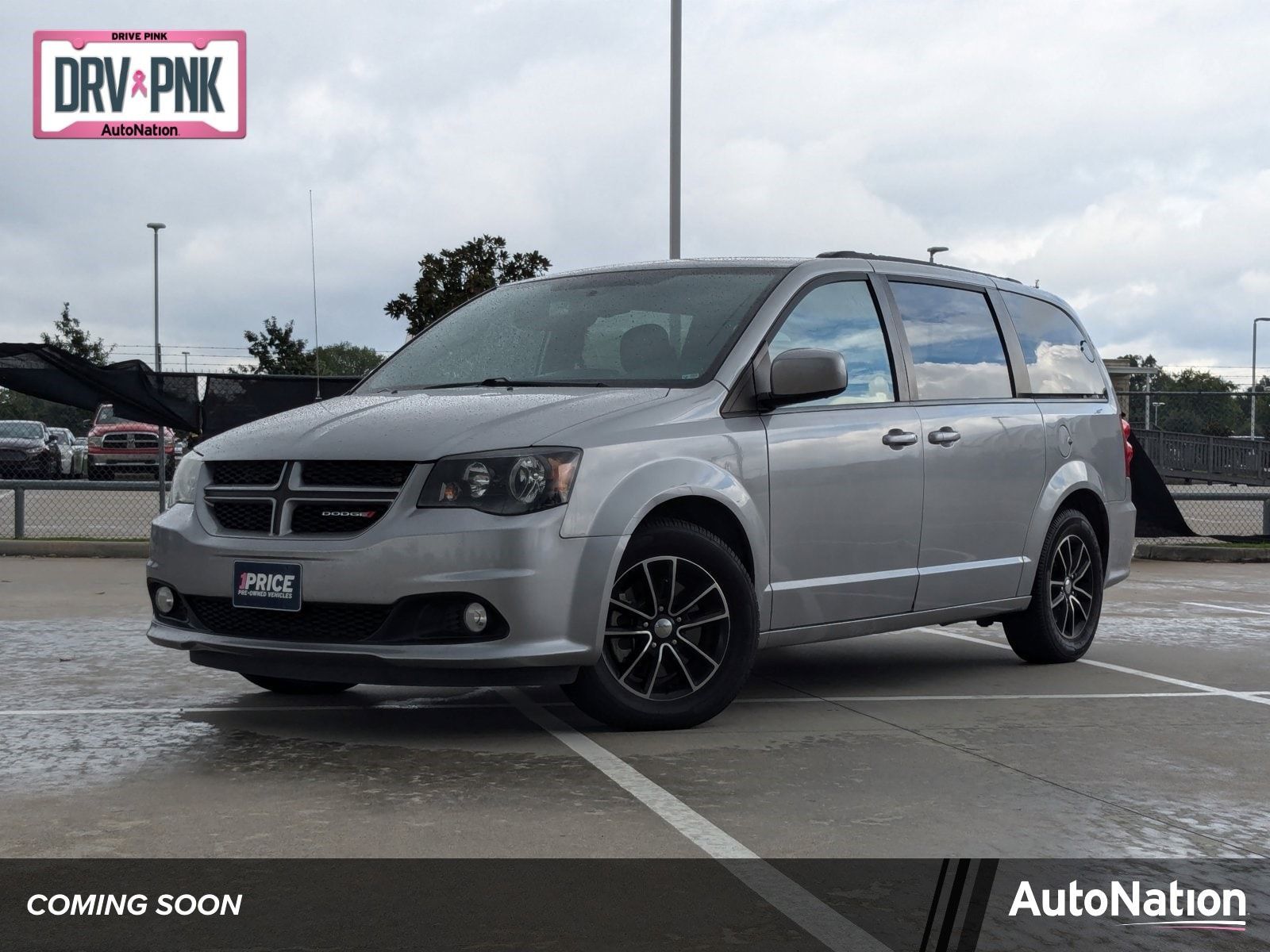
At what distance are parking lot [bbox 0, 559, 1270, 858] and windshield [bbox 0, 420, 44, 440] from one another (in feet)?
94.0

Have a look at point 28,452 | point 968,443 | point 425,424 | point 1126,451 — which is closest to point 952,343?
point 968,443

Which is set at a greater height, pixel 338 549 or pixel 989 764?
pixel 338 549

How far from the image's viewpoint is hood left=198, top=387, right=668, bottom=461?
582cm

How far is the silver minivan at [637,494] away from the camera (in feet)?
18.8

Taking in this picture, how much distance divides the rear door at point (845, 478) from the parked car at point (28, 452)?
80.3 feet

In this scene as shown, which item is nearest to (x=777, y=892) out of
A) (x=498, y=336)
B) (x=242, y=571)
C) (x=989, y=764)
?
(x=989, y=764)

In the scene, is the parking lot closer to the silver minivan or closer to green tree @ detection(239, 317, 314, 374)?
the silver minivan

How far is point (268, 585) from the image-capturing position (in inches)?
233

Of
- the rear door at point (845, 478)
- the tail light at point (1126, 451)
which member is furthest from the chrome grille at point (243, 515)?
the tail light at point (1126, 451)

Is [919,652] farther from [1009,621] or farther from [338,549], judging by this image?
[338,549]

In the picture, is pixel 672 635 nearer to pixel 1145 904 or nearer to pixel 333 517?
pixel 333 517

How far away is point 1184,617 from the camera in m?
11.1

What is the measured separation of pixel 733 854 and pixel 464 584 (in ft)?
5.33

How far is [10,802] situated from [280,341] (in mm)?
61995
